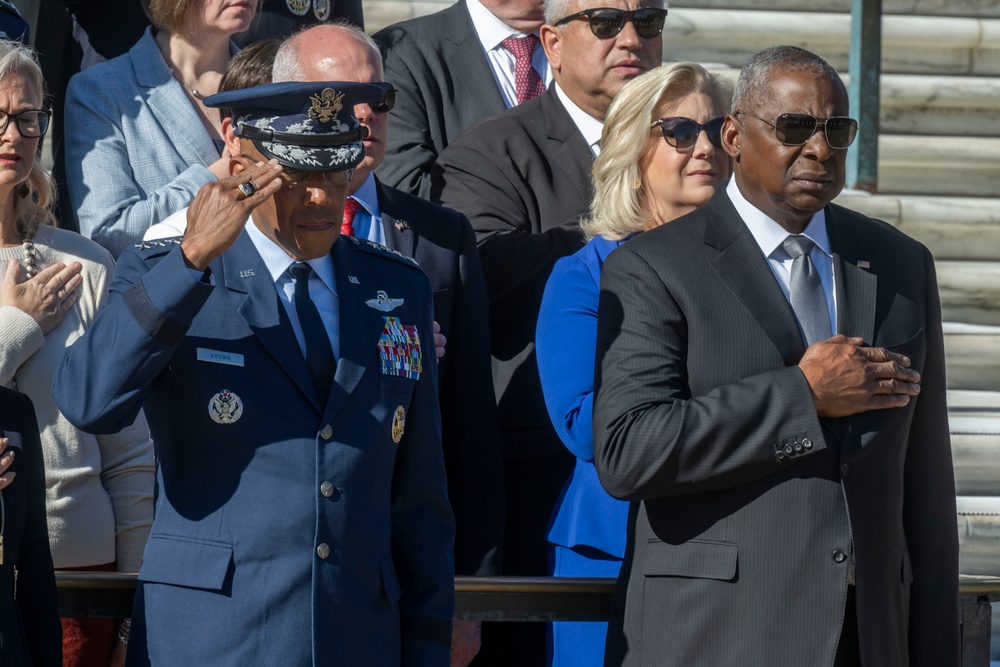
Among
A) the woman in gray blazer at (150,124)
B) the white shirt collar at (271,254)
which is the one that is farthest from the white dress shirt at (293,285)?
the woman in gray blazer at (150,124)

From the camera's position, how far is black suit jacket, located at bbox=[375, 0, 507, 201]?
4523mm

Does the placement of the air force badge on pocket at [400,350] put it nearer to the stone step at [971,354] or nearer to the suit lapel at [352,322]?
the suit lapel at [352,322]

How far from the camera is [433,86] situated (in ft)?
15.3

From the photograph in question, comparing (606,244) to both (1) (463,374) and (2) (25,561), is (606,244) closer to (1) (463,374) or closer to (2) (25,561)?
(1) (463,374)

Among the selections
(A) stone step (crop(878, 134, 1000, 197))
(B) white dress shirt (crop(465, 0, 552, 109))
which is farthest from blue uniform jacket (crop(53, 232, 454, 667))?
(A) stone step (crop(878, 134, 1000, 197))

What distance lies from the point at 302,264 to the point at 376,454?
1.23 feet

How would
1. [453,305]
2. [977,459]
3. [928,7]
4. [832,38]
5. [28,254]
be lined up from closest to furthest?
1. [28,254]
2. [453,305]
3. [977,459]
4. [832,38]
5. [928,7]

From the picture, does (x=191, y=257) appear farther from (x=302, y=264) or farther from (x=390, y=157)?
(x=390, y=157)

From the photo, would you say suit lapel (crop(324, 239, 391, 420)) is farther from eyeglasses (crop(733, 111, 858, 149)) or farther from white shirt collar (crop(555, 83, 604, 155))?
white shirt collar (crop(555, 83, 604, 155))

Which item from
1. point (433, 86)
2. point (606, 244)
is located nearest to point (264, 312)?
point (606, 244)

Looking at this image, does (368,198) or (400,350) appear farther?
(368,198)

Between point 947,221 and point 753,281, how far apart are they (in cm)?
419

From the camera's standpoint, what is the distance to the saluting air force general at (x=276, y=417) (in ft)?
8.32

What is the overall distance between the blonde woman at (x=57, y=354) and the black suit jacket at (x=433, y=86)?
117 cm
